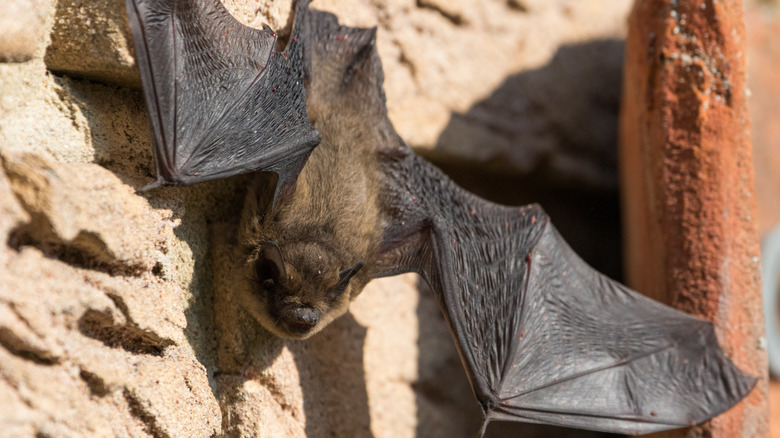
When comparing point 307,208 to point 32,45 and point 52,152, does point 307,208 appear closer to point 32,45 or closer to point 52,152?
point 52,152

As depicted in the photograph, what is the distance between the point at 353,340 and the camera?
10.0ft

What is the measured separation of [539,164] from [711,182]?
1.13 meters

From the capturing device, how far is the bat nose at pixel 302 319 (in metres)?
2.39

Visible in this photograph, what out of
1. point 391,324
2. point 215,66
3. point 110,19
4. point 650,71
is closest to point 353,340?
point 391,324

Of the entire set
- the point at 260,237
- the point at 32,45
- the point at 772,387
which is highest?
the point at 32,45

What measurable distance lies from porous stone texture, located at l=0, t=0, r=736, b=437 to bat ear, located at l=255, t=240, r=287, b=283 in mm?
168

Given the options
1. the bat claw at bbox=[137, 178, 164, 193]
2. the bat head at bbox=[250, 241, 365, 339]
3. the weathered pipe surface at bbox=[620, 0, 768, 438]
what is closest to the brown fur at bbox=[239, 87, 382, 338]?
the bat head at bbox=[250, 241, 365, 339]

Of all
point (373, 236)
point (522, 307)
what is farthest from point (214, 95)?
point (522, 307)

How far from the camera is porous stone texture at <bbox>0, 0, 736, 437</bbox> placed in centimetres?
183

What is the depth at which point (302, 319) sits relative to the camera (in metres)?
2.39

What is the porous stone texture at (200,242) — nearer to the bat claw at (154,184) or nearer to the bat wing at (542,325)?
the bat claw at (154,184)

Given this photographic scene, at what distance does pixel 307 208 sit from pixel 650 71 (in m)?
1.86

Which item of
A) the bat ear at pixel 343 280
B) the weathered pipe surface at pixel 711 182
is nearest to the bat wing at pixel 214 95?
the bat ear at pixel 343 280

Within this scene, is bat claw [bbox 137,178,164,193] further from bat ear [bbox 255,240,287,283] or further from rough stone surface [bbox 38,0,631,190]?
rough stone surface [bbox 38,0,631,190]
